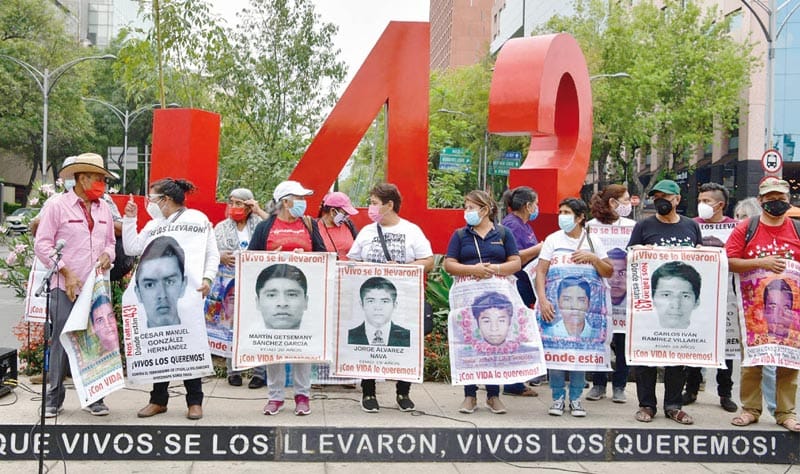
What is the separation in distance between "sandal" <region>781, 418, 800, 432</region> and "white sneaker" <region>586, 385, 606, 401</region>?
5.95ft

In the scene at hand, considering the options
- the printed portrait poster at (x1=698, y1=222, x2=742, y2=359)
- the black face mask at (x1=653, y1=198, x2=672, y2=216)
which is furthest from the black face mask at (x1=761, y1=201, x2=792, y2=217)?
the printed portrait poster at (x1=698, y1=222, x2=742, y2=359)

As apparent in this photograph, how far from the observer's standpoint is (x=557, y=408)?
23.5 ft

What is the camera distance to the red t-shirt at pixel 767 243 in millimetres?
6867

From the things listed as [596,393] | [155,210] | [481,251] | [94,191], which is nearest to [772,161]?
[596,393]

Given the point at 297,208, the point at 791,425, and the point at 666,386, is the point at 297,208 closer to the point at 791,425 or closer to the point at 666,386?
the point at 666,386

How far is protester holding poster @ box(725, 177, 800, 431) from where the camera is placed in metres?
6.77

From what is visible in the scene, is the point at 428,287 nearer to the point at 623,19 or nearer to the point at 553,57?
the point at 553,57

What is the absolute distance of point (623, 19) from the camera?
119ft

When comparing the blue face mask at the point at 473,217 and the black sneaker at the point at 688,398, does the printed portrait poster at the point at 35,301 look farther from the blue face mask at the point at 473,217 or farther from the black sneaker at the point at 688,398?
the black sneaker at the point at 688,398

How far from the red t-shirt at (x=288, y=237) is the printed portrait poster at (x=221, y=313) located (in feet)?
4.44

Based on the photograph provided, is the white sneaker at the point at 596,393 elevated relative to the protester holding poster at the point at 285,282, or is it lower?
lower

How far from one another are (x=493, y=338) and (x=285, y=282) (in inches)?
70.9

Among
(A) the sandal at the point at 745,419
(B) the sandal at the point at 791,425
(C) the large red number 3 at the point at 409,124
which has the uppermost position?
(C) the large red number 3 at the point at 409,124

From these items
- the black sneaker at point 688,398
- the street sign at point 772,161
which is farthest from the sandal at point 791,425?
the street sign at point 772,161
